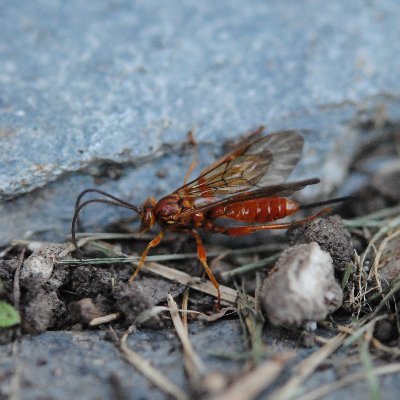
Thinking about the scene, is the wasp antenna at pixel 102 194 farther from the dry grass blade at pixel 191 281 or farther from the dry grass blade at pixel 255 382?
the dry grass blade at pixel 255 382

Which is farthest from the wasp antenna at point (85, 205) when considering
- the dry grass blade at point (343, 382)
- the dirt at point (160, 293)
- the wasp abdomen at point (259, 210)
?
the dry grass blade at point (343, 382)

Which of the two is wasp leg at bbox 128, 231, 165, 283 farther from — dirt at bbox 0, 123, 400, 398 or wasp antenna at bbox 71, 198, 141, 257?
wasp antenna at bbox 71, 198, 141, 257

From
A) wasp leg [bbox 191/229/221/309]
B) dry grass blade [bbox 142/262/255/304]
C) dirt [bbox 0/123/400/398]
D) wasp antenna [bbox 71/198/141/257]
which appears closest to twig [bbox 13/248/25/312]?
dirt [bbox 0/123/400/398]

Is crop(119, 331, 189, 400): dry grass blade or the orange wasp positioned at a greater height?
the orange wasp

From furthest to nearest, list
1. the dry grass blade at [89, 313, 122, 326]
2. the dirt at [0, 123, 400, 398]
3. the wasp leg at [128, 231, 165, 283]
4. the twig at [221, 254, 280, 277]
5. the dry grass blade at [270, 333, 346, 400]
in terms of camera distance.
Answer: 1. the twig at [221, 254, 280, 277]
2. the wasp leg at [128, 231, 165, 283]
3. the dry grass blade at [89, 313, 122, 326]
4. the dirt at [0, 123, 400, 398]
5. the dry grass blade at [270, 333, 346, 400]

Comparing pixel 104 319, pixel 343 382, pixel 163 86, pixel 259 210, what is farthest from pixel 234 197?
pixel 343 382

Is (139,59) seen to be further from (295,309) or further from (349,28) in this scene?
(295,309)

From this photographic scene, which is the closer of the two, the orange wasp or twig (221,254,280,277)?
twig (221,254,280,277)

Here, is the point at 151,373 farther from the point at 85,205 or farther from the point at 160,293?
the point at 85,205
